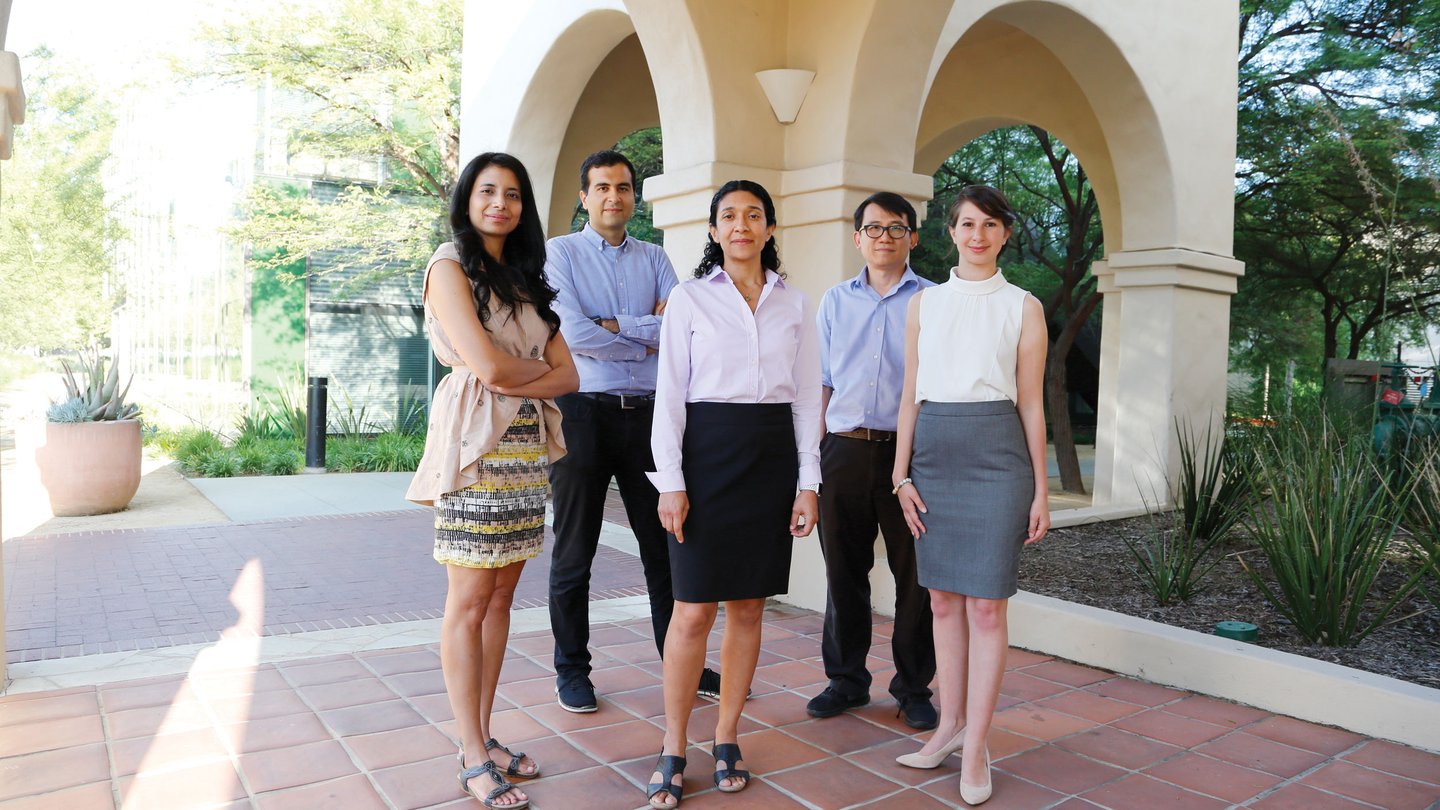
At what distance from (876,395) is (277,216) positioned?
12711 mm

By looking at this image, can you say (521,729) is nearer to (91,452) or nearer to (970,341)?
(970,341)

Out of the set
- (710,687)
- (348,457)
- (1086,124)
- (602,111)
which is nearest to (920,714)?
(710,687)

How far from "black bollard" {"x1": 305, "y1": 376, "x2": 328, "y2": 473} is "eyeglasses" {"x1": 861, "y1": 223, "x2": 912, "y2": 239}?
885 centimetres

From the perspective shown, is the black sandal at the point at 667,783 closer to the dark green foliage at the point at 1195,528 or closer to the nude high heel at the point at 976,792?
the nude high heel at the point at 976,792

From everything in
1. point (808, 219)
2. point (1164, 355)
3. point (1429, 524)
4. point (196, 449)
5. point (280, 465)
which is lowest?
point (280, 465)

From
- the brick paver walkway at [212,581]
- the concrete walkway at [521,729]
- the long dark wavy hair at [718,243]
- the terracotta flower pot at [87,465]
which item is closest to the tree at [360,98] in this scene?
the terracotta flower pot at [87,465]

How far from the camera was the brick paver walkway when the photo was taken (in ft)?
14.5

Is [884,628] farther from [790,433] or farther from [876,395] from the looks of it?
[790,433]

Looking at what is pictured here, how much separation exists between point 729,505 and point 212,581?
157 inches

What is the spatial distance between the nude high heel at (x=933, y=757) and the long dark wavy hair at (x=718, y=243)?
59.0 inches

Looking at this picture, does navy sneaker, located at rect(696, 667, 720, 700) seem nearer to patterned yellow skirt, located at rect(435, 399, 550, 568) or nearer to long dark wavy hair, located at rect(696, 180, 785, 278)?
patterned yellow skirt, located at rect(435, 399, 550, 568)

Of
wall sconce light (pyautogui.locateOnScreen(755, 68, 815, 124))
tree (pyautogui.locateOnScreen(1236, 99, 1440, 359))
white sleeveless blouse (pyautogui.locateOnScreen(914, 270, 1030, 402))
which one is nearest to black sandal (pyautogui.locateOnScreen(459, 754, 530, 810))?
white sleeveless blouse (pyautogui.locateOnScreen(914, 270, 1030, 402))

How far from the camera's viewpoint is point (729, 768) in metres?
2.80

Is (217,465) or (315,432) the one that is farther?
(315,432)
